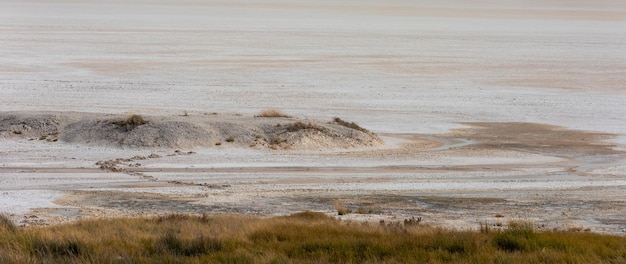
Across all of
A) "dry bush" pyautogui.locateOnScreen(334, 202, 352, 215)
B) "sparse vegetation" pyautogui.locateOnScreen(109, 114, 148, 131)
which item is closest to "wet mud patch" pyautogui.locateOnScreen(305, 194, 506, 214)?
"dry bush" pyautogui.locateOnScreen(334, 202, 352, 215)

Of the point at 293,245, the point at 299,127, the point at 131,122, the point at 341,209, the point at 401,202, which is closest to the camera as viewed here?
the point at 293,245

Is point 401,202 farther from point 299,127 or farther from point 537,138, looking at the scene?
point 537,138

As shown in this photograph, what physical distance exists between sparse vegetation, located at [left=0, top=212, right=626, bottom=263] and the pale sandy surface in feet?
11.5

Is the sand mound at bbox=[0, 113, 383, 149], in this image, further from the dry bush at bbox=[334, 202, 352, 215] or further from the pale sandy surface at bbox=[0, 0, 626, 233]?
the dry bush at bbox=[334, 202, 352, 215]

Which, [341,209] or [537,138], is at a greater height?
[341,209]

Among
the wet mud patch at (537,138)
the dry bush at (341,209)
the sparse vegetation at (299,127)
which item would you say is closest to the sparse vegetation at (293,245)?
the dry bush at (341,209)

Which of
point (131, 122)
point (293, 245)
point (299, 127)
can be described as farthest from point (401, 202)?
point (131, 122)

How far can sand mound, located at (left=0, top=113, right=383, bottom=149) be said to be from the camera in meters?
23.3

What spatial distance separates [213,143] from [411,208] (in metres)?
7.88

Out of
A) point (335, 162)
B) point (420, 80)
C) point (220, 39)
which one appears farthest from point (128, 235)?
point (220, 39)

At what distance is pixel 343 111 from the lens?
31109 millimetres

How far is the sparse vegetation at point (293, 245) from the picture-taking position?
9.56 metres

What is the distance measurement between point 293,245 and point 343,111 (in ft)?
68.1

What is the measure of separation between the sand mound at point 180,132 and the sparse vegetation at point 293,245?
1102 centimetres
